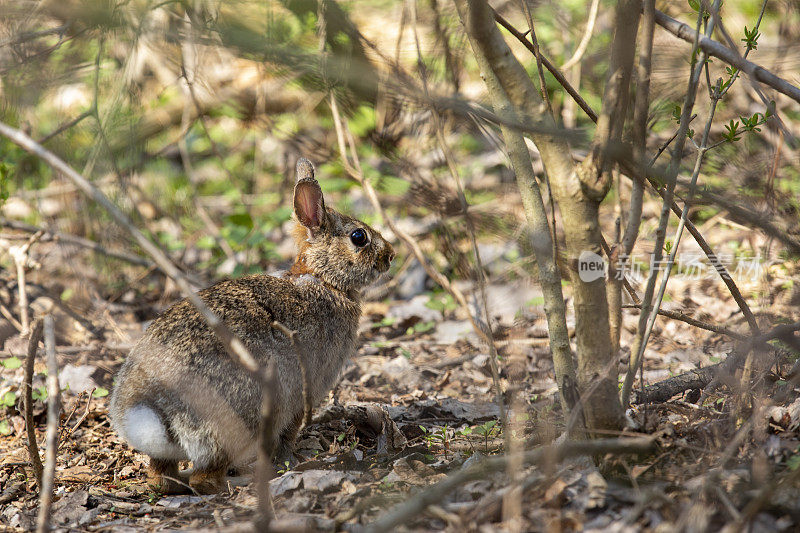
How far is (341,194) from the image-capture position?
8.54m

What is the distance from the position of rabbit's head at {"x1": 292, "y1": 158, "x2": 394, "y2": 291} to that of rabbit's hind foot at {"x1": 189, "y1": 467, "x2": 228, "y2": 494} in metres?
1.44

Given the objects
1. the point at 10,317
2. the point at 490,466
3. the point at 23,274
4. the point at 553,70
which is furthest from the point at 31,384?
the point at 10,317

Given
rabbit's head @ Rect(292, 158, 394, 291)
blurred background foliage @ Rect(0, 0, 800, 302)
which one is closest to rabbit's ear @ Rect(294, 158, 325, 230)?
rabbit's head @ Rect(292, 158, 394, 291)

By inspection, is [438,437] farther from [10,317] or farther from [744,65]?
[10,317]

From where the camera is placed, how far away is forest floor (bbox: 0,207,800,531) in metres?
2.70

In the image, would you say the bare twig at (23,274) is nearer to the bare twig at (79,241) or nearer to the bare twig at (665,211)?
the bare twig at (79,241)

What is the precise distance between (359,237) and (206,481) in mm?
1841

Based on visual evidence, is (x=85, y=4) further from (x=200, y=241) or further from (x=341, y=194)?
(x=341, y=194)

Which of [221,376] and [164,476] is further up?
[221,376]

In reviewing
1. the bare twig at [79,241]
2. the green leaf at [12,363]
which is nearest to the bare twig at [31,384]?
the green leaf at [12,363]

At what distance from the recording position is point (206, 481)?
153 inches

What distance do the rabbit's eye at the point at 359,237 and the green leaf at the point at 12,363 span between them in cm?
265

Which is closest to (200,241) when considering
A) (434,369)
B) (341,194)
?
A: (341,194)

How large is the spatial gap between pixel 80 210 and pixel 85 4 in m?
3.80
